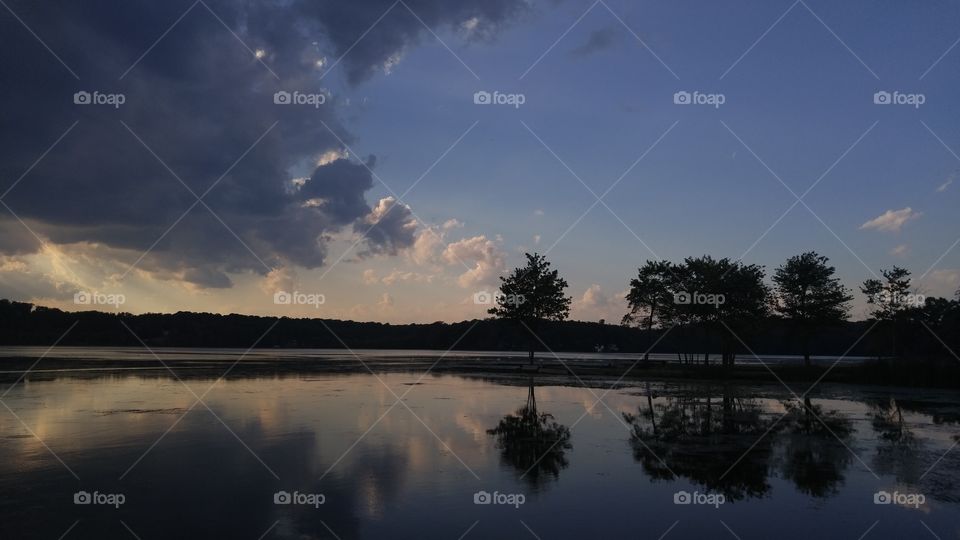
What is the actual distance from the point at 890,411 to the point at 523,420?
20.5m

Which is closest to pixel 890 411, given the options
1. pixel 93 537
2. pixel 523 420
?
pixel 523 420

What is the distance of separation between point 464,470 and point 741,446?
32.8 feet

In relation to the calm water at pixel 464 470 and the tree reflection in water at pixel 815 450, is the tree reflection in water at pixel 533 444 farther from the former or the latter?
the tree reflection in water at pixel 815 450

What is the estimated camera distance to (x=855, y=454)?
1892 centimetres

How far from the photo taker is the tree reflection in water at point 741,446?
50.7 feet

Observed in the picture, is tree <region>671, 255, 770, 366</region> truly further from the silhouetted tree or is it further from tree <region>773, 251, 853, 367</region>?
the silhouetted tree

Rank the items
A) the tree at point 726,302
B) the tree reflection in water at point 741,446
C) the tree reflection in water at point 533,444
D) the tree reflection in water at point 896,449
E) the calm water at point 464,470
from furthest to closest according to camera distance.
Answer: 1. the tree at point 726,302
2. the tree reflection in water at point 896,449
3. the tree reflection in water at point 533,444
4. the tree reflection in water at point 741,446
5. the calm water at point 464,470

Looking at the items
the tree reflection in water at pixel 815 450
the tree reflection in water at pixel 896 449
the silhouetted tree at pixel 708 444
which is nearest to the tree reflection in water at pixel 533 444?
the silhouetted tree at pixel 708 444

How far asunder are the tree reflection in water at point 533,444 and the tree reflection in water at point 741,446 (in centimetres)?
254

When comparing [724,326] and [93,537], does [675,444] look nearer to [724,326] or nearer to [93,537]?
[93,537]

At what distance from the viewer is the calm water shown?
11.6 metres

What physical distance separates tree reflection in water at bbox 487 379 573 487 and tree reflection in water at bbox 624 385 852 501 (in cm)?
254

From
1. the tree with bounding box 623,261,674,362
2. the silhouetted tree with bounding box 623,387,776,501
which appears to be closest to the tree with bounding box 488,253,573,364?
the tree with bounding box 623,261,674,362

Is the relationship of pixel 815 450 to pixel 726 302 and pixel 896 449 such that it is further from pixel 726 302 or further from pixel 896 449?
pixel 726 302
